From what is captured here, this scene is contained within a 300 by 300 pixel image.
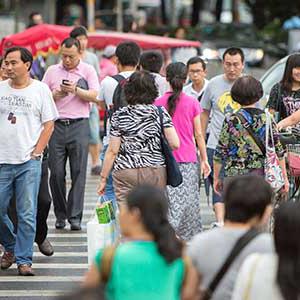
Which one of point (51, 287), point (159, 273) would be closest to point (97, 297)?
point (159, 273)

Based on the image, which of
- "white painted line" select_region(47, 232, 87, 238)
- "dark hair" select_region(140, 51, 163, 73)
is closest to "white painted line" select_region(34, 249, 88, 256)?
"white painted line" select_region(47, 232, 87, 238)

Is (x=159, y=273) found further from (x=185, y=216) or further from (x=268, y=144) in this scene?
(x=185, y=216)

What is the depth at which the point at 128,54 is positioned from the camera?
1110cm

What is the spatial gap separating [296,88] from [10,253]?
2906 millimetres

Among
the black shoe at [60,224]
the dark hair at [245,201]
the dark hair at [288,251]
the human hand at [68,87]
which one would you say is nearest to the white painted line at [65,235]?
the black shoe at [60,224]

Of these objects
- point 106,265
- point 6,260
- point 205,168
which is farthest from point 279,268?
point 205,168

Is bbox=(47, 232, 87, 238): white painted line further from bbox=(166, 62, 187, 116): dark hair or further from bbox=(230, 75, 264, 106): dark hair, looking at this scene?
bbox=(230, 75, 264, 106): dark hair

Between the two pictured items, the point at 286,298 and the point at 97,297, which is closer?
the point at 97,297

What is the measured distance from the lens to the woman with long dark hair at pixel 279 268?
5.38 metres

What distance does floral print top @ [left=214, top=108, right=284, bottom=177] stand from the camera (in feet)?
32.8

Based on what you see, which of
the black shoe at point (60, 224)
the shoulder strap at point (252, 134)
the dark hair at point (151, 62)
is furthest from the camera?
the black shoe at point (60, 224)

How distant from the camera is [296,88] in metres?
11.5

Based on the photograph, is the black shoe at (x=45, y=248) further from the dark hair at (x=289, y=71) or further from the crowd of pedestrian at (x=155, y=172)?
the dark hair at (x=289, y=71)

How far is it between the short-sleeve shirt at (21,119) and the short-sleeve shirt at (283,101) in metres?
2.35
